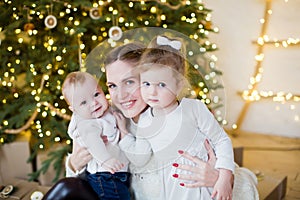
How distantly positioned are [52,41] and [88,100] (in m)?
1.22

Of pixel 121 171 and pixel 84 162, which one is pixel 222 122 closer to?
pixel 121 171

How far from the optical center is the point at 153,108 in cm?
139

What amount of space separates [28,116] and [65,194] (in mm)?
1373

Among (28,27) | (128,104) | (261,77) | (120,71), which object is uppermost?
(28,27)

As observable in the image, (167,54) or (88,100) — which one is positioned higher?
(167,54)

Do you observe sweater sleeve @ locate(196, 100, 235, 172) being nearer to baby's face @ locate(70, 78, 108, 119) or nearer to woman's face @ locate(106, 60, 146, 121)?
woman's face @ locate(106, 60, 146, 121)

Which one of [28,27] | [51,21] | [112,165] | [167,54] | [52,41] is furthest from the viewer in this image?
[28,27]

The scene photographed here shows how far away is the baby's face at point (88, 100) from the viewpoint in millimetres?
1393

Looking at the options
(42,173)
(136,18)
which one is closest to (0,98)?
(42,173)

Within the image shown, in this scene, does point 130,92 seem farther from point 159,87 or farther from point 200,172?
point 200,172

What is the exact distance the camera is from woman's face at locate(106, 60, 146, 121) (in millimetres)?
1365

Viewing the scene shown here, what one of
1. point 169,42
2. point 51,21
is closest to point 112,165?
point 169,42

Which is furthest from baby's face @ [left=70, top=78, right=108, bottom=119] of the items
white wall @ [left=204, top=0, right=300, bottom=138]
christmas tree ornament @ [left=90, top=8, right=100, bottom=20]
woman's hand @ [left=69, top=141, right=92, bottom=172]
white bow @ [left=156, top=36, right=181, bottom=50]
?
white wall @ [left=204, top=0, right=300, bottom=138]

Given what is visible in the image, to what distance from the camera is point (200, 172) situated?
1359 millimetres
